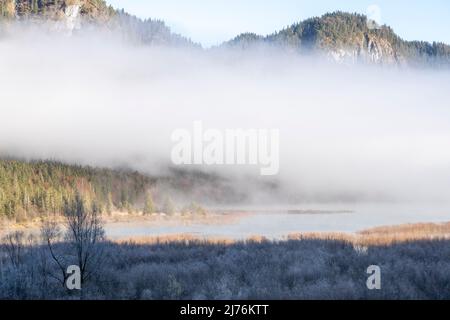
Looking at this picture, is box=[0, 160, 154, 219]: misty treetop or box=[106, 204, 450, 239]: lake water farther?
box=[0, 160, 154, 219]: misty treetop

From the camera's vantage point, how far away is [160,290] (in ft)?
54.2

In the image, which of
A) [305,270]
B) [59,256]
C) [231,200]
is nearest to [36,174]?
[231,200]

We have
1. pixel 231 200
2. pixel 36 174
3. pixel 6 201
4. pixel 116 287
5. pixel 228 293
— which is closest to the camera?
pixel 228 293

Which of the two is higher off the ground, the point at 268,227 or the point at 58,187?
the point at 58,187

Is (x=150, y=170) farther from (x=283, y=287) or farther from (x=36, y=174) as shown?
(x=283, y=287)

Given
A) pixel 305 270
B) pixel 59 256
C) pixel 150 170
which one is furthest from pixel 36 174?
pixel 305 270

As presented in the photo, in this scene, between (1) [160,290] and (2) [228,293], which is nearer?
(2) [228,293]

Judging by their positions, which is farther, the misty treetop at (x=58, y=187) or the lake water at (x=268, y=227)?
the misty treetop at (x=58, y=187)

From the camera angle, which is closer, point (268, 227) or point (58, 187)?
point (268, 227)

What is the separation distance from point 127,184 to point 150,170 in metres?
40.4

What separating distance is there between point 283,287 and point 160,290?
13.5 ft

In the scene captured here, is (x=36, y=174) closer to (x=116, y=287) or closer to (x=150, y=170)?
(x=150, y=170)
